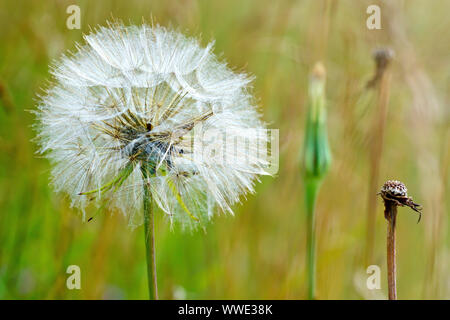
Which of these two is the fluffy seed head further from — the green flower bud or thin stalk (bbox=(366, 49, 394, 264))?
thin stalk (bbox=(366, 49, 394, 264))

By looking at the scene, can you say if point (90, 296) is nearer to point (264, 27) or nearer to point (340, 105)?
point (340, 105)

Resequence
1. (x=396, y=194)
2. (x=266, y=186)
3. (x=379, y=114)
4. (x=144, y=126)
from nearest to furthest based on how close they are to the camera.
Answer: (x=396, y=194), (x=144, y=126), (x=379, y=114), (x=266, y=186)

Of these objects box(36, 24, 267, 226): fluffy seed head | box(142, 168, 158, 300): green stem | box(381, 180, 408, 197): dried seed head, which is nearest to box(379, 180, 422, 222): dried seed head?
box(381, 180, 408, 197): dried seed head

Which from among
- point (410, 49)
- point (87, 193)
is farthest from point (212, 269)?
point (410, 49)

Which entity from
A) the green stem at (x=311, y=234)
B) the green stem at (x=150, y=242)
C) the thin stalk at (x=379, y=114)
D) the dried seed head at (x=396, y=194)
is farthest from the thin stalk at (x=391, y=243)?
the thin stalk at (x=379, y=114)

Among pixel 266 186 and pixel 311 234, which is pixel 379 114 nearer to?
pixel 311 234

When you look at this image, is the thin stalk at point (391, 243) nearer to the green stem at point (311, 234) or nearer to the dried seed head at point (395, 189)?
the dried seed head at point (395, 189)

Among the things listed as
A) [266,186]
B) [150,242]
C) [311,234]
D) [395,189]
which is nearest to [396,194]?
[395,189]
